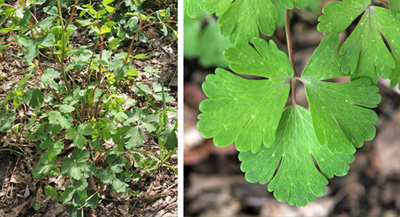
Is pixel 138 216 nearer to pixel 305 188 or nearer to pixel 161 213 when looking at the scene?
pixel 161 213

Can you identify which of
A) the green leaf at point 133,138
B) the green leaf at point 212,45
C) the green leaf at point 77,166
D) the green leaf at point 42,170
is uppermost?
the green leaf at point 212,45

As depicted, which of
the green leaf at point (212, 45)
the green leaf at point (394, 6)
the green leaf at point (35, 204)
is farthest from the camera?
the green leaf at point (35, 204)

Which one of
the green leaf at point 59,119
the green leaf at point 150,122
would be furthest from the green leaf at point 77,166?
the green leaf at point 150,122

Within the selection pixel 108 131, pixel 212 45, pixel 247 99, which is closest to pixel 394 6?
pixel 247 99

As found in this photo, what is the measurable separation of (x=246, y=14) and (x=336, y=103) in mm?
212

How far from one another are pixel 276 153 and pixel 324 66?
0.17 metres

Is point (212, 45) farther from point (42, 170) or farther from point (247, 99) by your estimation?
point (42, 170)

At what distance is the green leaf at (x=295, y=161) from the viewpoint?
26.2 inches

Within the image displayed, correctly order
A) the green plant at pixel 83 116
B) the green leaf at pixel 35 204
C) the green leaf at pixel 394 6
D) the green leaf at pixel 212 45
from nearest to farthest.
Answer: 1. the green leaf at pixel 394 6
2. the green leaf at pixel 212 45
3. the green plant at pixel 83 116
4. the green leaf at pixel 35 204

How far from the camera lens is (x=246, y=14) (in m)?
0.63

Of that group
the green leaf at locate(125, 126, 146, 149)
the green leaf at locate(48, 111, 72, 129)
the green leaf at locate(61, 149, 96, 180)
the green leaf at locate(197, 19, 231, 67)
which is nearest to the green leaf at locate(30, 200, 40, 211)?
the green leaf at locate(61, 149, 96, 180)

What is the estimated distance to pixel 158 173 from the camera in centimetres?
142

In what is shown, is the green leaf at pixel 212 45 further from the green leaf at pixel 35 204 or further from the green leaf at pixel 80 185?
the green leaf at pixel 35 204

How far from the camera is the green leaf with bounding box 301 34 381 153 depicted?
633mm
